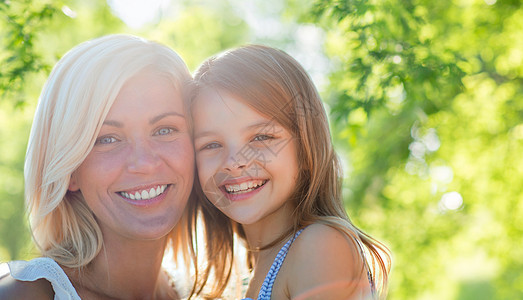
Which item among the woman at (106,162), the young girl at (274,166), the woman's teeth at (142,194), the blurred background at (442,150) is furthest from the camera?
the blurred background at (442,150)

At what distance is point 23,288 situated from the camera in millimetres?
2113

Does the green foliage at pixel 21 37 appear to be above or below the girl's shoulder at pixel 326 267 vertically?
above

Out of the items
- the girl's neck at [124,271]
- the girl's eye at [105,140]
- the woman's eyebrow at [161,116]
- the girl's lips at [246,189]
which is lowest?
the girl's neck at [124,271]

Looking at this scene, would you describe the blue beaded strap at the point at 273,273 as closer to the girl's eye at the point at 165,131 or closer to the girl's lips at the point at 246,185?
the girl's lips at the point at 246,185

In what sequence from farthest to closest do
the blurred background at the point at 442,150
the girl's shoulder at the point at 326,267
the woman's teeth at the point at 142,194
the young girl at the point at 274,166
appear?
A: the blurred background at the point at 442,150 → the woman's teeth at the point at 142,194 → the young girl at the point at 274,166 → the girl's shoulder at the point at 326,267

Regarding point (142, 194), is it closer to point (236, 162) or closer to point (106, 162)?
point (106, 162)

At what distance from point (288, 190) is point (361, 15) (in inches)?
58.4

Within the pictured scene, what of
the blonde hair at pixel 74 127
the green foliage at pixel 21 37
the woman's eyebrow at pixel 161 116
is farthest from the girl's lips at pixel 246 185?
the green foliage at pixel 21 37

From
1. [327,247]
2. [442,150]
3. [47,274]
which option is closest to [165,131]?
[47,274]

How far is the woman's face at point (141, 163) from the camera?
240 cm

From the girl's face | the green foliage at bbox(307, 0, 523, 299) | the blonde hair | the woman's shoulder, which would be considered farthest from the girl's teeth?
the green foliage at bbox(307, 0, 523, 299)

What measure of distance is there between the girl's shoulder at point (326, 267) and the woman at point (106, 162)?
2.32ft

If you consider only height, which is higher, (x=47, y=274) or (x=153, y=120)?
(x=153, y=120)

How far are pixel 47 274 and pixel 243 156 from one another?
3.20ft
